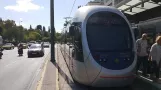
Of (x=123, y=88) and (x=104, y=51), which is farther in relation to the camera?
(x=123, y=88)

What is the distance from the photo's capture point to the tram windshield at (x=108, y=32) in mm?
11188

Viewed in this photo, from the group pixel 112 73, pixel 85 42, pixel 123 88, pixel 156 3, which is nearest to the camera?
pixel 112 73

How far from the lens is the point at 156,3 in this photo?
14.5m

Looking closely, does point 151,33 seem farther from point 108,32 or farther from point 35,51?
point 35,51

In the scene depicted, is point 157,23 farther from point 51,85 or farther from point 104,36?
point 51,85

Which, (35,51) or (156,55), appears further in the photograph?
(35,51)

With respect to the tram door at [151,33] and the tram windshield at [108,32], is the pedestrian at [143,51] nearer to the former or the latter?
the tram door at [151,33]

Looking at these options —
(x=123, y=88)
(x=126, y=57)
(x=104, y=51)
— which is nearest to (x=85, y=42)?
(x=104, y=51)

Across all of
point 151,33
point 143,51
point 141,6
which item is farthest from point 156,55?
point 141,6

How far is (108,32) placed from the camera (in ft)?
37.6

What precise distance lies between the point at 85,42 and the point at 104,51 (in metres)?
0.74

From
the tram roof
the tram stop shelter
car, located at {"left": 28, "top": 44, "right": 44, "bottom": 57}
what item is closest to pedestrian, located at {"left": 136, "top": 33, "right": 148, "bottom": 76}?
the tram stop shelter

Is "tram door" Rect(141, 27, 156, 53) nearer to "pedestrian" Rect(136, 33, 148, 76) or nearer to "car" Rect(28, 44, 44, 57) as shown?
"pedestrian" Rect(136, 33, 148, 76)

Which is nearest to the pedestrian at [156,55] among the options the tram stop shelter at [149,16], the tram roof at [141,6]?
the tram stop shelter at [149,16]
